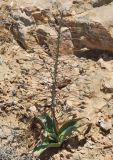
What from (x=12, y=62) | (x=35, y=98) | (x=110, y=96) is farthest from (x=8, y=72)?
(x=110, y=96)

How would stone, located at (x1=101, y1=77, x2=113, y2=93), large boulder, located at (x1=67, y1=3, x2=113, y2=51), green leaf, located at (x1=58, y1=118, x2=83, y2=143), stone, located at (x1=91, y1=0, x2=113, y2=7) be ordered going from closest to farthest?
1. green leaf, located at (x1=58, y1=118, x2=83, y2=143)
2. stone, located at (x1=101, y1=77, x2=113, y2=93)
3. large boulder, located at (x1=67, y1=3, x2=113, y2=51)
4. stone, located at (x1=91, y1=0, x2=113, y2=7)

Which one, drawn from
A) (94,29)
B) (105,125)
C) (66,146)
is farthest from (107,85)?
(66,146)

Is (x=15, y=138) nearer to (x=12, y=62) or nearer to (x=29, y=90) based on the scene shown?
(x=29, y=90)

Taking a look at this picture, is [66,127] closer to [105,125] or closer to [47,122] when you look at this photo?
[47,122]

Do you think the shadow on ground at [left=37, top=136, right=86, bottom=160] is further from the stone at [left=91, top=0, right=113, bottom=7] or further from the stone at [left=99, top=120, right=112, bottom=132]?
the stone at [left=91, top=0, right=113, bottom=7]

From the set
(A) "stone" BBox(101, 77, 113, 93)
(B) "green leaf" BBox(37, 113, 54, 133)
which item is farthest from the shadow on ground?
(A) "stone" BBox(101, 77, 113, 93)

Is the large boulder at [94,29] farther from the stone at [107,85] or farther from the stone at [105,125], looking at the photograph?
the stone at [105,125]
